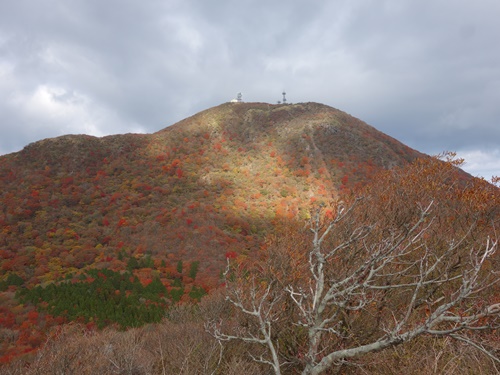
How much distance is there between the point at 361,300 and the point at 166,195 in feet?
137

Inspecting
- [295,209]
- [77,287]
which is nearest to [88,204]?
[77,287]

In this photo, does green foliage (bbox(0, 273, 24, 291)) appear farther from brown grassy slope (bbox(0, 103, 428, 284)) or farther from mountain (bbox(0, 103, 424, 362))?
brown grassy slope (bbox(0, 103, 428, 284))

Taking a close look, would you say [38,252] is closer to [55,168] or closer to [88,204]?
[88,204]

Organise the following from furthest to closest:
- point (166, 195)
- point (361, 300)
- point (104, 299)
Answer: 1. point (166, 195)
2. point (104, 299)
3. point (361, 300)

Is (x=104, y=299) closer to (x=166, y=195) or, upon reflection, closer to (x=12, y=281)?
(x=12, y=281)

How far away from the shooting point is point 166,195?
147 feet

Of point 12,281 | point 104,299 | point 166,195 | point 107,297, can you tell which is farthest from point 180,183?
point 104,299

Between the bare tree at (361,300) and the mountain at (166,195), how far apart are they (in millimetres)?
16304

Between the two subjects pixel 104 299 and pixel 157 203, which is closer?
pixel 104 299

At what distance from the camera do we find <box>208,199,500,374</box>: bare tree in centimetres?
476

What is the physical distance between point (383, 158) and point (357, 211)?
42.1 meters

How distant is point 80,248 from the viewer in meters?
32.1

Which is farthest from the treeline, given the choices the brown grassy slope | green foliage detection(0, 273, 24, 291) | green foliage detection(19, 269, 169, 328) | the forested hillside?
the brown grassy slope

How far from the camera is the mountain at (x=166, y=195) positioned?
27672 mm
